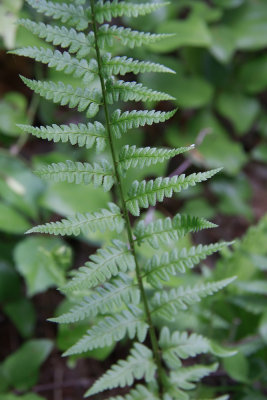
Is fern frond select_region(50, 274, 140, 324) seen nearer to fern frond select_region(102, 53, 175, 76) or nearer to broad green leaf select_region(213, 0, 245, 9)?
fern frond select_region(102, 53, 175, 76)

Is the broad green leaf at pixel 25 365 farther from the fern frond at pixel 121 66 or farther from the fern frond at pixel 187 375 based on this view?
the fern frond at pixel 121 66

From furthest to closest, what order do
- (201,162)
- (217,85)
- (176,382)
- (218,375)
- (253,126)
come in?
(253,126) → (217,85) → (201,162) → (218,375) → (176,382)

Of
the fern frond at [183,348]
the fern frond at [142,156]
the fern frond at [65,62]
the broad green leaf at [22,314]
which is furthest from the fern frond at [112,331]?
the broad green leaf at [22,314]

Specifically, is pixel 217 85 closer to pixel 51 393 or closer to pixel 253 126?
pixel 253 126

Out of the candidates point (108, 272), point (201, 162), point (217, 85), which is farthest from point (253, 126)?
point (108, 272)

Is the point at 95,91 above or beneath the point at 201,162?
above

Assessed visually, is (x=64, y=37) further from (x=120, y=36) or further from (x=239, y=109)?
(x=239, y=109)

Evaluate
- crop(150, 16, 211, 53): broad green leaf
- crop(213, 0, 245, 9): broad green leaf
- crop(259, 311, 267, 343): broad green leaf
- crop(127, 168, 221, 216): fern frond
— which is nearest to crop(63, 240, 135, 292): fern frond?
crop(127, 168, 221, 216): fern frond
